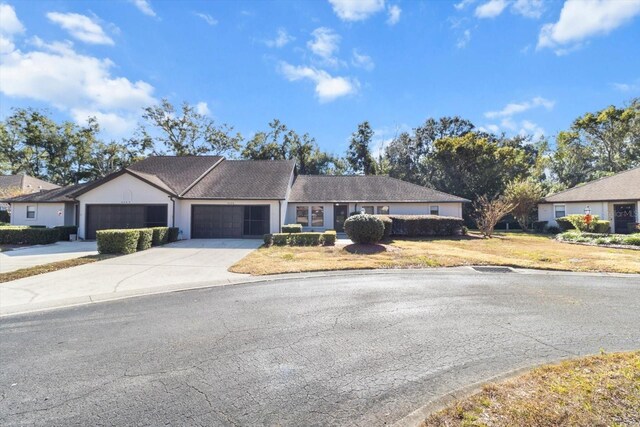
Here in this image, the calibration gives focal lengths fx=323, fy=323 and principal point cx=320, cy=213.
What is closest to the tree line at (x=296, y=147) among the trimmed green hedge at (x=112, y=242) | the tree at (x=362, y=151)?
the tree at (x=362, y=151)

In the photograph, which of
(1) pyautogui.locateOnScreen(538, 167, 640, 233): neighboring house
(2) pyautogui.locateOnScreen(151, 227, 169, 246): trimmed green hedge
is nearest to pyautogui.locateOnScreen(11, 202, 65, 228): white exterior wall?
(2) pyautogui.locateOnScreen(151, 227, 169, 246): trimmed green hedge

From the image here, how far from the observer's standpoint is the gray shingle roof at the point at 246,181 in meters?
21.1

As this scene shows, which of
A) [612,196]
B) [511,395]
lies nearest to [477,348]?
[511,395]

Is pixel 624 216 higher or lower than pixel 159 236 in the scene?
higher

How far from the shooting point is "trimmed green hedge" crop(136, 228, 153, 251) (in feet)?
49.0

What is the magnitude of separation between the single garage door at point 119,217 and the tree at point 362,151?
1113 inches

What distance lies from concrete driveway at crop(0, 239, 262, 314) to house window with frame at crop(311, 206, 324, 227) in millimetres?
11605

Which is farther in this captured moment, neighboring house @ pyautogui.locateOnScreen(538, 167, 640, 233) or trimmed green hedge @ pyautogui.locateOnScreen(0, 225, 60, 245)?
neighboring house @ pyautogui.locateOnScreen(538, 167, 640, 233)

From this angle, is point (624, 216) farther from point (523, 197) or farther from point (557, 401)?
point (557, 401)

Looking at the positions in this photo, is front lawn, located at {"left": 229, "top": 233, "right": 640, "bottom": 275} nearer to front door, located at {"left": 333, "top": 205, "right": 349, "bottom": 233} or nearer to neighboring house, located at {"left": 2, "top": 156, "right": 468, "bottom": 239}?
neighboring house, located at {"left": 2, "top": 156, "right": 468, "bottom": 239}

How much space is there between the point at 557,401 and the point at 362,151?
41.5 metres

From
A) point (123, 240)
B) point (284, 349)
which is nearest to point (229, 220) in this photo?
point (123, 240)

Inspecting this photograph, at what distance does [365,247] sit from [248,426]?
12215 millimetres

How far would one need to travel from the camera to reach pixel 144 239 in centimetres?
1526
